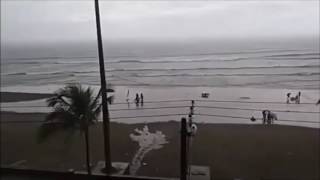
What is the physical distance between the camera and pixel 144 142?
23.2 ft

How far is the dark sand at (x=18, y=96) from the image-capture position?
12.4m

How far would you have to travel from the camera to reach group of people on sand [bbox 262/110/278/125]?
29.1 feet

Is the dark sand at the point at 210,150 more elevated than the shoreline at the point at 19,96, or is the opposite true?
the shoreline at the point at 19,96

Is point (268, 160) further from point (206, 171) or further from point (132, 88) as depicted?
point (132, 88)

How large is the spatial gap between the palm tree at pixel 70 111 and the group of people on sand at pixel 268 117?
19.0ft

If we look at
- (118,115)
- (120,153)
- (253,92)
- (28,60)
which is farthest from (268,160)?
(28,60)

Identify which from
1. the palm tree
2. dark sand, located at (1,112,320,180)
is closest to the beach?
dark sand, located at (1,112,320,180)

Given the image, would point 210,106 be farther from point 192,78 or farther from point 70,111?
point 70,111

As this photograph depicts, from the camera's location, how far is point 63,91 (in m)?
4.29

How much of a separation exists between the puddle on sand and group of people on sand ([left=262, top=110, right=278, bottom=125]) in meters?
3.01

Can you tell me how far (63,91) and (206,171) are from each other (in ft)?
7.17

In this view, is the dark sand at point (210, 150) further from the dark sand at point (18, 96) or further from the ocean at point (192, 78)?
the dark sand at point (18, 96)

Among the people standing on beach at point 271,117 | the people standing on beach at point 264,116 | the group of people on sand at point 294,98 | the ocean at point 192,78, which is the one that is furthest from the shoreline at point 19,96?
the group of people on sand at point 294,98

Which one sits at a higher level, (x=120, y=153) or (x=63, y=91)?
(x=63, y=91)
